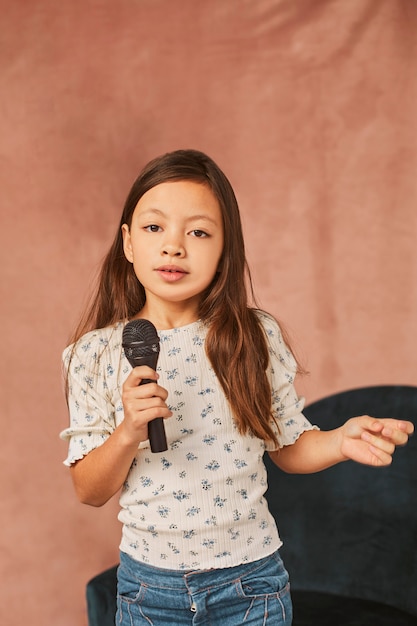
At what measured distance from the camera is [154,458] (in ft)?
5.25

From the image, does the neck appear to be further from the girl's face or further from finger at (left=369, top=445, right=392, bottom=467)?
finger at (left=369, top=445, right=392, bottom=467)

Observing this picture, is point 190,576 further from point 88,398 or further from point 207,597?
point 88,398

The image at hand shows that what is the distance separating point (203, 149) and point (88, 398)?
52.3 inches

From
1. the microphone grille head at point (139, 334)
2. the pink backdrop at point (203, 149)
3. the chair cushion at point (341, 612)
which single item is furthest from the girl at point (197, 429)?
the pink backdrop at point (203, 149)

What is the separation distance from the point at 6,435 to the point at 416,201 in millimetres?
1412

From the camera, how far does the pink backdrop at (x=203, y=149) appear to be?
8.82ft

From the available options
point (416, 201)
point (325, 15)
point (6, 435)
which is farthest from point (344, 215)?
point (6, 435)

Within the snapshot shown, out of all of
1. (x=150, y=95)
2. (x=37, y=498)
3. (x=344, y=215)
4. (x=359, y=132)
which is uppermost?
(x=150, y=95)

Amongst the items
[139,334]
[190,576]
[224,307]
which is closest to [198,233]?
[224,307]

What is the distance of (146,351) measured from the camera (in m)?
1.41

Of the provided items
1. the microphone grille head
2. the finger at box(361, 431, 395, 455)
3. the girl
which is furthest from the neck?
the finger at box(361, 431, 395, 455)

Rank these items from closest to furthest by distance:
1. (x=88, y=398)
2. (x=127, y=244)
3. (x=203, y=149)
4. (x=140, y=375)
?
1. (x=140, y=375)
2. (x=88, y=398)
3. (x=127, y=244)
4. (x=203, y=149)

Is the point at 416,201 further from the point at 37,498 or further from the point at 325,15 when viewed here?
the point at 37,498

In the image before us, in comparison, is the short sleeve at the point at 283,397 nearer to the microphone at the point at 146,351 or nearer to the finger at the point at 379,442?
the finger at the point at 379,442
